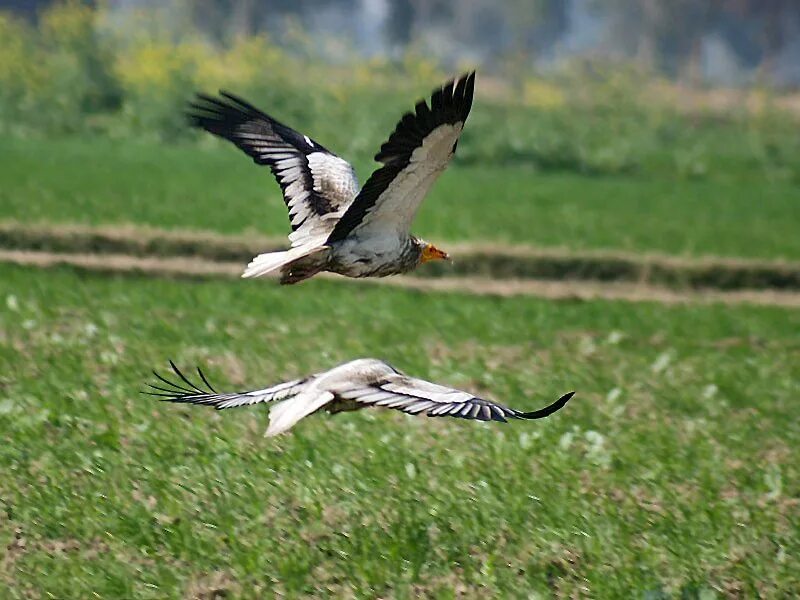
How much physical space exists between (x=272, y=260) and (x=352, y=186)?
81 cm

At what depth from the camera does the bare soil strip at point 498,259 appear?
488 inches

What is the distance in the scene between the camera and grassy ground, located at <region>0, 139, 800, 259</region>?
14062mm

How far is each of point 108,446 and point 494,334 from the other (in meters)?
4.57

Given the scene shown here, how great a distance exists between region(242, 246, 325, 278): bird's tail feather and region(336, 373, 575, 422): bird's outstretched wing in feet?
1.78

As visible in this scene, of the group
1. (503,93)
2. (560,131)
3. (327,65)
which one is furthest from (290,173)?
(503,93)

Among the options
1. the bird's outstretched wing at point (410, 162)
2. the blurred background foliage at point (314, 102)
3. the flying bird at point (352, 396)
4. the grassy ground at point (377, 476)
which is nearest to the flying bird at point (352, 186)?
the bird's outstretched wing at point (410, 162)

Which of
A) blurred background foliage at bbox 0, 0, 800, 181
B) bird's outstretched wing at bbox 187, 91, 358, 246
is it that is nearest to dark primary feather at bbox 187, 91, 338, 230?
bird's outstretched wing at bbox 187, 91, 358, 246

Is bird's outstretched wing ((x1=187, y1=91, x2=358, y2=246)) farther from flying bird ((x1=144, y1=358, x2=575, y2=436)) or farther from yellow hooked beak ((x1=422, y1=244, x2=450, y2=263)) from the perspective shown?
flying bird ((x1=144, y1=358, x2=575, y2=436))

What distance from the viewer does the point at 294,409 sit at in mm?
4797

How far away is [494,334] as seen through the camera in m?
10.3

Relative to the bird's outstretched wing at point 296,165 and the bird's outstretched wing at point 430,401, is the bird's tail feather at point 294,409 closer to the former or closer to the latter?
the bird's outstretched wing at point 430,401

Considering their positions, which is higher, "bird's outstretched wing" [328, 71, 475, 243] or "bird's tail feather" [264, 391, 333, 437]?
"bird's outstretched wing" [328, 71, 475, 243]

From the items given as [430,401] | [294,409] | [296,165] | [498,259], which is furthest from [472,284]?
[430,401]

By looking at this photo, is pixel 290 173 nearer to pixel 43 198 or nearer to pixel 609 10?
pixel 43 198
